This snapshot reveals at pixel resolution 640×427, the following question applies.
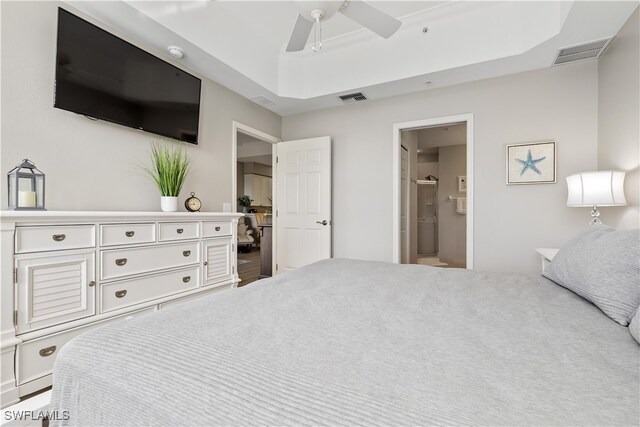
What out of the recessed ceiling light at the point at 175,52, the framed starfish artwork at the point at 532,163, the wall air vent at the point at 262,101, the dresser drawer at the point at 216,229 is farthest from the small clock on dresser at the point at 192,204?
the framed starfish artwork at the point at 532,163

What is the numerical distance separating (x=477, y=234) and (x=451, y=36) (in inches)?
82.1

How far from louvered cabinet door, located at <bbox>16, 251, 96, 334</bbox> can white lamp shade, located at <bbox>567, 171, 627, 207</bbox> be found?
3.56 m

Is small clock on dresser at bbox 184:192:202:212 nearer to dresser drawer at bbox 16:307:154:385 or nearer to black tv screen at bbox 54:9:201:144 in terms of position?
black tv screen at bbox 54:9:201:144

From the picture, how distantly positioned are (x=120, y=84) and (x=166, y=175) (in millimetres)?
762

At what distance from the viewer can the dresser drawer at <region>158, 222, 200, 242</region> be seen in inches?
92.1

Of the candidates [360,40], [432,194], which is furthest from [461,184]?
[360,40]

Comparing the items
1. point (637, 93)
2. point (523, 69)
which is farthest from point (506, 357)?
point (523, 69)

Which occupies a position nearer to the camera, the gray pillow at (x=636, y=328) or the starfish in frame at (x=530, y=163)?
the gray pillow at (x=636, y=328)

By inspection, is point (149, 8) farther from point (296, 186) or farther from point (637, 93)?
Answer: point (637, 93)


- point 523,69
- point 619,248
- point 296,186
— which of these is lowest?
point 619,248

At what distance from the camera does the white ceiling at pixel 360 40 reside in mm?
2350

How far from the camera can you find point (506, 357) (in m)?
0.69

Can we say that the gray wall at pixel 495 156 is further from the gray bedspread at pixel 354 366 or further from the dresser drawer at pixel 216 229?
the gray bedspread at pixel 354 366

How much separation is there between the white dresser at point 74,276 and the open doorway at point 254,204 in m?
2.11
